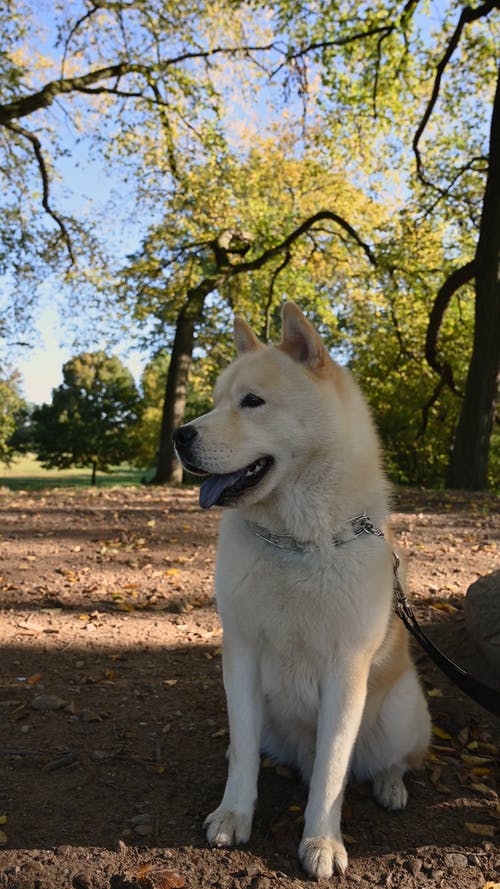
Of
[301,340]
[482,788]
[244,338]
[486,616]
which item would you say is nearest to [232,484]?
[301,340]

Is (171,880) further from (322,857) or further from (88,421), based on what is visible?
(88,421)

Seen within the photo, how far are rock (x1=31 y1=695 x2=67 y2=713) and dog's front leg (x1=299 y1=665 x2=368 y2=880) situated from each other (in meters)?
1.81

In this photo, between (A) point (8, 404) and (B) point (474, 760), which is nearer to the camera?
(B) point (474, 760)

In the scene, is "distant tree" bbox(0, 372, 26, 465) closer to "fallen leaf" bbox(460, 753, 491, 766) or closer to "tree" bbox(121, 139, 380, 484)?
"tree" bbox(121, 139, 380, 484)

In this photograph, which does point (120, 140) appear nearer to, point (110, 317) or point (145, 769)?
point (110, 317)

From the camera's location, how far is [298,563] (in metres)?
2.71

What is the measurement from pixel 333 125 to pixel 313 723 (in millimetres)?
16393

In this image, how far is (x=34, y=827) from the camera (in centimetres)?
279

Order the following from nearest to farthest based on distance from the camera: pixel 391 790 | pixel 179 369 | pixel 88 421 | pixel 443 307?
pixel 391 790
pixel 443 307
pixel 179 369
pixel 88 421

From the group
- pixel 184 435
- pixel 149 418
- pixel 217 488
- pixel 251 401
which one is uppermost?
pixel 149 418

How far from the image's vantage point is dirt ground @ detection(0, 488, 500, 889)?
263cm

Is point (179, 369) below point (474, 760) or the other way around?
the other way around

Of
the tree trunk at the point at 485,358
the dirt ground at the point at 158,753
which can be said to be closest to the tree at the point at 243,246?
the tree trunk at the point at 485,358

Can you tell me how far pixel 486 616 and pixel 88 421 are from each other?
108 ft
